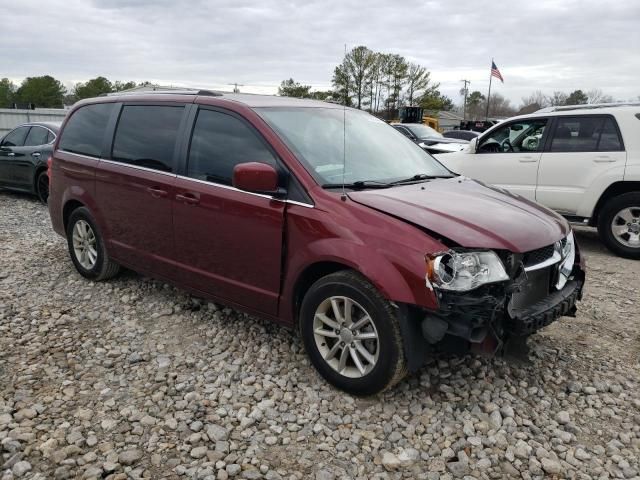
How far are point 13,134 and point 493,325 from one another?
10.4m

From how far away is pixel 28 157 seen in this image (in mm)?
9727

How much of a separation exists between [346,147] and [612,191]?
4.38 metres

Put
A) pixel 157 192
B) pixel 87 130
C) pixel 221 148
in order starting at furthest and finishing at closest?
1. pixel 87 130
2. pixel 157 192
3. pixel 221 148

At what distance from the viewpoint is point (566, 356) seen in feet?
12.5

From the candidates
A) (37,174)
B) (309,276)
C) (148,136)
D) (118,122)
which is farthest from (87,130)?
(37,174)

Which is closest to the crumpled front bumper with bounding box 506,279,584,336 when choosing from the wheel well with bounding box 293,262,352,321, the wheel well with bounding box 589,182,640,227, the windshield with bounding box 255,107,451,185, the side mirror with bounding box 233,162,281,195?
the wheel well with bounding box 293,262,352,321

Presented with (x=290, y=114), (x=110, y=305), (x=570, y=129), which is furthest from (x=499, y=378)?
(x=570, y=129)

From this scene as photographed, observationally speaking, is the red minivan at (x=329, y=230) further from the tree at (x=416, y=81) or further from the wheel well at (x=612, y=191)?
the tree at (x=416, y=81)

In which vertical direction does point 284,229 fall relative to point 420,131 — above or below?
below

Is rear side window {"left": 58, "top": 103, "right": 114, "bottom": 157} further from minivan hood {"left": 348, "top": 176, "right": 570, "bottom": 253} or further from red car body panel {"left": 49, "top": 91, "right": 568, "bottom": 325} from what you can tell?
minivan hood {"left": 348, "top": 176, "right": 570, "bottom": 253}

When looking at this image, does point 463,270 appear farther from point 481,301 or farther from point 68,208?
point 68,208

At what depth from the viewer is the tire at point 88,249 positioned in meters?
5.04

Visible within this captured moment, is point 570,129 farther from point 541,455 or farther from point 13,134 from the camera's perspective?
point 13,134

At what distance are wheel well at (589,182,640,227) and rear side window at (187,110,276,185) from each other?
4.94 m
